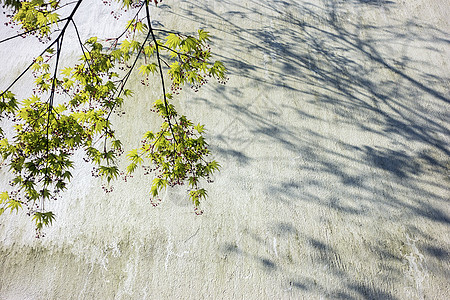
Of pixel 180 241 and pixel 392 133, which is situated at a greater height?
pixel 392 133

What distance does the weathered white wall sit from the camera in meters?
3.08

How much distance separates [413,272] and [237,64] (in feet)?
11.9

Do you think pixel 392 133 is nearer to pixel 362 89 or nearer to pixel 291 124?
pixel 362 89

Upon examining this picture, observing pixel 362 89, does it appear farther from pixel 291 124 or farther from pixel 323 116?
pixel 291 124

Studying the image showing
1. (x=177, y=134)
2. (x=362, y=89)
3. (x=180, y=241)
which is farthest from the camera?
(x=362, y=89)

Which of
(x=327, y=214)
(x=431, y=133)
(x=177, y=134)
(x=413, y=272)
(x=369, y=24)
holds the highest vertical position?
(x=369, y=24)

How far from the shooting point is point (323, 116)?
4230 mm

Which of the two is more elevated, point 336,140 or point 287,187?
point 336,140

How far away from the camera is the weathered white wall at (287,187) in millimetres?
3078

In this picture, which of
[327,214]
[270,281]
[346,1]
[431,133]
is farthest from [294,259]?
[346,1]

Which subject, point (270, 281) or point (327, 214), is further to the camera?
point (327, 214)

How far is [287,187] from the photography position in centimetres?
363

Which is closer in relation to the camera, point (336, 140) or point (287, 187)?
point (287, 187)

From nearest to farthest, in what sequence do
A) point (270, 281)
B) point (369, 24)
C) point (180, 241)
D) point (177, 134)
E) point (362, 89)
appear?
point (177, 134)
point (270, 281)
point (180, 241)
point (362, 89)
point (369, 24)
